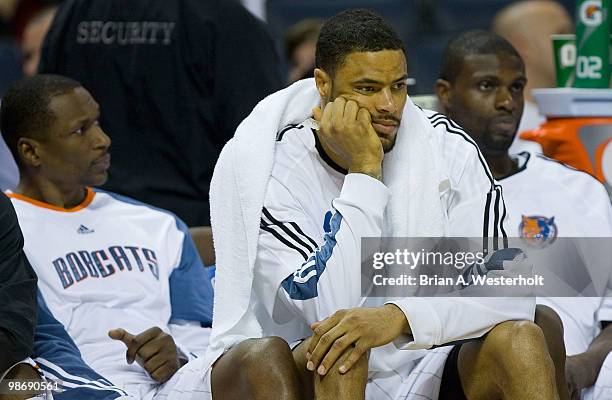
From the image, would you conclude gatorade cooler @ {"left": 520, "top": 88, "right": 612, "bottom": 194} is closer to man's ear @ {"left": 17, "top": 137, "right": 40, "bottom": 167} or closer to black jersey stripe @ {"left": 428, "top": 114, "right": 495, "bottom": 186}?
black jersey stripe @ {"left": 428, "top": 114, "right": 495, "bottom": 186}

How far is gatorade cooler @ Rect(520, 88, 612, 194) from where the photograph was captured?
4.55 meters

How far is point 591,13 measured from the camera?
4.57m

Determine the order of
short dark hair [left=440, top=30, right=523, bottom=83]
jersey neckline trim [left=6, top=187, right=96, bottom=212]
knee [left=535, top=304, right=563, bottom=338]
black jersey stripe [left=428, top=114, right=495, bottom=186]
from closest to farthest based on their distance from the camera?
1. knee [left=535, top=304, right=563, bottom=338]
2. black jersey stripe [left=428, top=114, right=495, bottom=186]
3. jersey neckline trim [left=6, top=187, right=96, bottom=212]
4. short dark hair [left=440, top=30, right=523, bottom=83]

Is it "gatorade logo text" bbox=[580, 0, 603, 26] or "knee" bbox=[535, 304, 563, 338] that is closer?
"knee" bbox=[535, 304, 563, 338]

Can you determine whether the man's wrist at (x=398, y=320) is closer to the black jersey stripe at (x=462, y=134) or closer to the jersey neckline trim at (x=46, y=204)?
the black jersey stripe at (x=462, y=134)

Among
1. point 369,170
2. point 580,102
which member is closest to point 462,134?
point 369,170

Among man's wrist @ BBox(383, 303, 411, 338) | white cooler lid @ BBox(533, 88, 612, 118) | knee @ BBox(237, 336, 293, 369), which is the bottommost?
knee @ BBox(237, 336, 293, 369)

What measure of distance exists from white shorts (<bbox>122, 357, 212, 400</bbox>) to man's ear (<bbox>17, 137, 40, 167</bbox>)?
0.87 m

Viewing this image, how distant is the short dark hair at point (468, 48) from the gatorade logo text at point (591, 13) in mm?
290

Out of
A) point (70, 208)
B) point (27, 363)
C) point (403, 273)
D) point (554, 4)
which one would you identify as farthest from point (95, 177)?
point (554, 4)

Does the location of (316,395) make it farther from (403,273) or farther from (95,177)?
(95,177)

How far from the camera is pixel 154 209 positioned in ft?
13.6

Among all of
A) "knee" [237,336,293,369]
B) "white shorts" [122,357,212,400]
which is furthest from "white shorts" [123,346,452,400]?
"knee" [237,336,293,369]

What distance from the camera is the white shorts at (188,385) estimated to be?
10.4 feet
